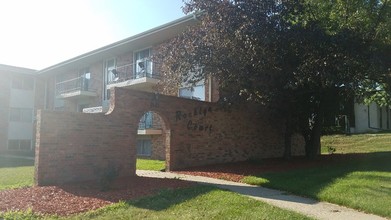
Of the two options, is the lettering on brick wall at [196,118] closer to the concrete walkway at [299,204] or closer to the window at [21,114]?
the concrete walkway at [299,204]

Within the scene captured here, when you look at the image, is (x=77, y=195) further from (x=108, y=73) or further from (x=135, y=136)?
(x=108, y=73)

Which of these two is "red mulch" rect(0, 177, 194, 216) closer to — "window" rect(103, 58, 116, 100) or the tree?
the tree

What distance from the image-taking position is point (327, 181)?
34.9 ft

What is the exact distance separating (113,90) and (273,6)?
6009mm

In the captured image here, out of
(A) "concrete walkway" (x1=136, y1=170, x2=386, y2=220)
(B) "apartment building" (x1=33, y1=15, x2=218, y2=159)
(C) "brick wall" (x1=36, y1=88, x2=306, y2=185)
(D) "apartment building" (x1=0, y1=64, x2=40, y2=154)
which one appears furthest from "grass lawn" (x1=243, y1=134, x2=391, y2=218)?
(D) "apartment building" (x1=0, y1=64, x2=40, y2=154)

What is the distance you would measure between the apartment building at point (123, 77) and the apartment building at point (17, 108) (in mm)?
3147

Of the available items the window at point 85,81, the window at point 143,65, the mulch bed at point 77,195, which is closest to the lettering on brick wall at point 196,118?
the mulch bed at point 77,195

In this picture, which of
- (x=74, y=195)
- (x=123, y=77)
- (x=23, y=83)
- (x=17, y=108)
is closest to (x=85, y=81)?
(x=123, y=77)

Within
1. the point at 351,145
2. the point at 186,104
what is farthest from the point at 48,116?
the point at 351,145

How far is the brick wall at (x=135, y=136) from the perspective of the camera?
1082 cm

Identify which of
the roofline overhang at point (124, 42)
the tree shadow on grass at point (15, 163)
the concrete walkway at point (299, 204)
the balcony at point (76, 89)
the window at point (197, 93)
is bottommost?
the tree shadow on grass at point (15, 163)

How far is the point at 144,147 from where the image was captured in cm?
2320

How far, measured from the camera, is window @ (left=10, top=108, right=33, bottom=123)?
3528cm

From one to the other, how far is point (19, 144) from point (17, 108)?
329cm
